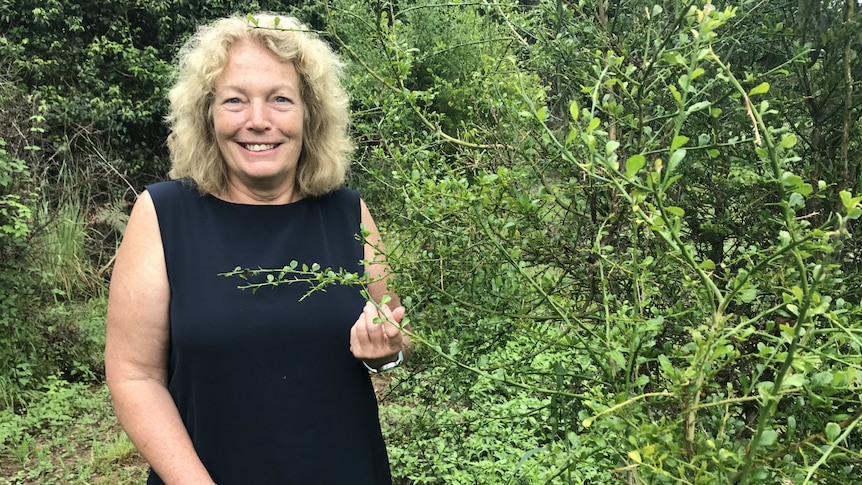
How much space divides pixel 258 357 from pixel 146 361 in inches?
11.7

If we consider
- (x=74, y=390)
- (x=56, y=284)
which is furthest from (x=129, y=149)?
(x=74, y=390)

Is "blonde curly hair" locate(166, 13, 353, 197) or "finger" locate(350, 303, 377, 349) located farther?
"blonde curly hair" locate(166, 13, 353, 197)

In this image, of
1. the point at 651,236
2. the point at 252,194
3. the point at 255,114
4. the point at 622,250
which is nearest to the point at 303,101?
the point at 255,114

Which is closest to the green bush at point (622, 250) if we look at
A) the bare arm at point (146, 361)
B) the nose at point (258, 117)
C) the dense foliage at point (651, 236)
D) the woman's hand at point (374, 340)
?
the dense foliage at point (651, 236)

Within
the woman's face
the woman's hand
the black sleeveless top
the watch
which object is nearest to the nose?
the woman's face

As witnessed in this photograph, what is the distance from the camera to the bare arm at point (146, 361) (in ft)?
5.16

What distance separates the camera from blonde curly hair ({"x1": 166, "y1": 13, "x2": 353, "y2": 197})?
71.6 inches

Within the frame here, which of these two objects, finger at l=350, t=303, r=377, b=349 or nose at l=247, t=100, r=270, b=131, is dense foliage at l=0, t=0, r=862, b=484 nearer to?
finger at l=350, t=303, r=377, b=349

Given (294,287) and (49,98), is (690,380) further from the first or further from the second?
(49,98)

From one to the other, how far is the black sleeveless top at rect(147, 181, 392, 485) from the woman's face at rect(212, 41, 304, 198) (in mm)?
148

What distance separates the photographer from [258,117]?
1.75 metres

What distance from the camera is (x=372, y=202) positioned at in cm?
704

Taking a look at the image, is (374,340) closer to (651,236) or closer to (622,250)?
(622,250)

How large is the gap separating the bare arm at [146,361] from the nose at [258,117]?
0.41m
